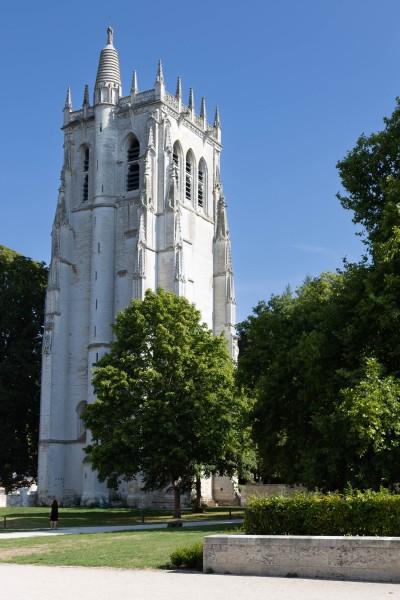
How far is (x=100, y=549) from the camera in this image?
69.3 ft

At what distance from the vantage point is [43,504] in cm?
5653

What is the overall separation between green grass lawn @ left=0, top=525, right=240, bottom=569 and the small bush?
423mm

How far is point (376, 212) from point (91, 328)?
3587 cm

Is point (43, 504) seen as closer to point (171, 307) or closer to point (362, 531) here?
point (171, 307)

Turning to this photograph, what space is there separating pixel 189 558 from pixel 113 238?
154 ft

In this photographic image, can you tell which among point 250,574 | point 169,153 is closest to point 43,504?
point 169,153

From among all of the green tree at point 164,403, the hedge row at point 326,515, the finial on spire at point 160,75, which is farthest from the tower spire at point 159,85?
the hedge row at point 326,515

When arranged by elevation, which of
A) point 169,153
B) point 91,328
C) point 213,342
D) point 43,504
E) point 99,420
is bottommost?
point 43,504

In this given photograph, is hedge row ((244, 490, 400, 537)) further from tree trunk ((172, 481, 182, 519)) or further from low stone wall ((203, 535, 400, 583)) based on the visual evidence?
tree trunk ((172, 481, 182, 519))

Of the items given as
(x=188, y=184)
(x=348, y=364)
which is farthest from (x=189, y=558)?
(x=188, y=184)

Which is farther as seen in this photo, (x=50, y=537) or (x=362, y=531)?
(x=50, y=537)

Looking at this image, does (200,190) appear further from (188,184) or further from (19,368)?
(19,368)

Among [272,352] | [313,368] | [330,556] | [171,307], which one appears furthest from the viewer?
[171,307]

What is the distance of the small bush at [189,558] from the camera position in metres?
16.7
